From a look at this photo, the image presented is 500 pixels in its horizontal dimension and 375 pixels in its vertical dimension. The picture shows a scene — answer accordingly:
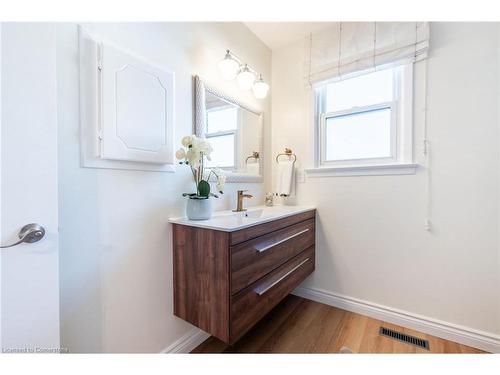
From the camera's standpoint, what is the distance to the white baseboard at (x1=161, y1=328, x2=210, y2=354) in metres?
1.33

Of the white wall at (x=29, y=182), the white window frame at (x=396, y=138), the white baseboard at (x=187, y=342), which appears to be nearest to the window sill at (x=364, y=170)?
the white window frame at (x=396, y=138)

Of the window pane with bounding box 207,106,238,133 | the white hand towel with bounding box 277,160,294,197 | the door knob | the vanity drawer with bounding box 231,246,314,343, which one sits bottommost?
the vanity drawer with bounding box 231,246,314,343

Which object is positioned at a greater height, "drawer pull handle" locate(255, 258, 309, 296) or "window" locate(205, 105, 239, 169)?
"window" locate(205, 105, 239, 169)

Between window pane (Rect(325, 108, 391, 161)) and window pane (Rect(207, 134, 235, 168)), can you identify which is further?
window pane (Rect(325, 108, 391, 161))

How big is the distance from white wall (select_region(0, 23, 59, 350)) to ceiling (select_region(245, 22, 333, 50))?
171cm

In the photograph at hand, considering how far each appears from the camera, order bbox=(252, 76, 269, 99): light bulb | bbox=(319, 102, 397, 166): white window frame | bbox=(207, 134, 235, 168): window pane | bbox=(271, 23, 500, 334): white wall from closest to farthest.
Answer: bbox=(271, 23, 500, 334): white wall
bbox=(207, 134, 235, 168): window pane
bbox=(319, 102, 397, 166): white window frame
bbox=(252, 76, 269, 99): light bulb

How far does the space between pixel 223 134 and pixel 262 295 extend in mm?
1171

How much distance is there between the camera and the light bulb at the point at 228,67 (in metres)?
1.60

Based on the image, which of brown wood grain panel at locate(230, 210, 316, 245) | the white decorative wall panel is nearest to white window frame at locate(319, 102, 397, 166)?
brown wood grain panel at locate(230, 210, 316, 245)

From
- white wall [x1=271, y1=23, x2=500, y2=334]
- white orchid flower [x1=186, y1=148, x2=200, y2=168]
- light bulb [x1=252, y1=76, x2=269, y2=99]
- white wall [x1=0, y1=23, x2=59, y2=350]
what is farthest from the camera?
light bulb [x1=252, y1=76, x2=269, y2=99]

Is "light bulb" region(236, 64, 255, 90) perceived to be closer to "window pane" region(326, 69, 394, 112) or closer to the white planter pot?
"window pane" region(326, 69, 394, 112)

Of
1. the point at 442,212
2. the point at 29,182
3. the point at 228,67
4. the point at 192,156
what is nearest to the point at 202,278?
the point at 192,156

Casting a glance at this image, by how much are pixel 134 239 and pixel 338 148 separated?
178 cm
